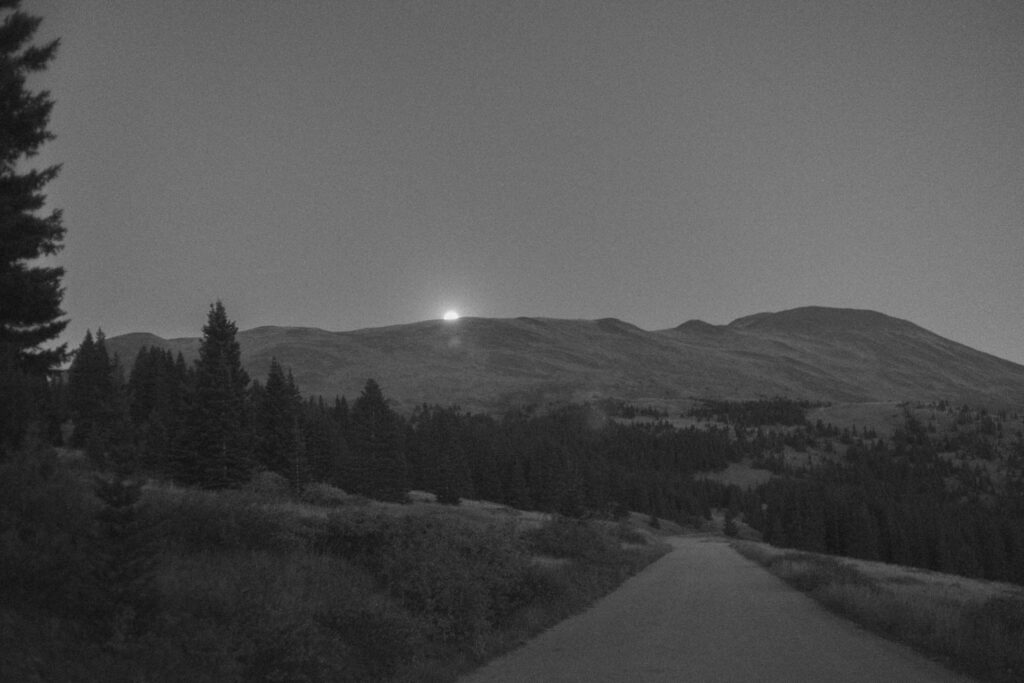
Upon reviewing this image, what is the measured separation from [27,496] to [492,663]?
8.18 m

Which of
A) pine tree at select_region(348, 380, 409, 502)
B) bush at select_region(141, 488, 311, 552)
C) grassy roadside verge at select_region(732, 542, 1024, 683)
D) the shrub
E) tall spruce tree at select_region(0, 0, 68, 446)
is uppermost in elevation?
tall spruce tree at select_region(0, 0, 68, 446)

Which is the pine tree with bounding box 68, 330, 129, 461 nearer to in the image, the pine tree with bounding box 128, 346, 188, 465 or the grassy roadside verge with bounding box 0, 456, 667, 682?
the pine tree with bounding box 128, 346, 188, 465

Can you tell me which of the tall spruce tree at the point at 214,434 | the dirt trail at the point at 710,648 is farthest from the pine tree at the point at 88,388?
the dirt trail at the point at 710,648

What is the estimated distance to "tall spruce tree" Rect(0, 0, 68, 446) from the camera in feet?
42.0

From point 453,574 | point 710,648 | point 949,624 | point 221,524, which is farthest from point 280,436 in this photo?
point 949,624

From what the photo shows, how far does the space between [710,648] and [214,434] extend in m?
35.7

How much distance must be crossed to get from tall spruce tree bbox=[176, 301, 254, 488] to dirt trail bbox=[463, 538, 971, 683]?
28.9 metres

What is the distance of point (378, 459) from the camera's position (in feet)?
235

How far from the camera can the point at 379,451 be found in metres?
72.8

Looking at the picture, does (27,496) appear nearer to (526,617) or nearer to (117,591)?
(117,591)

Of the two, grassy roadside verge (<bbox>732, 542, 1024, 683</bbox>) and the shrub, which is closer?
grassy roadside verge (<bbox>732, 542, 1024, 683</bbox>)

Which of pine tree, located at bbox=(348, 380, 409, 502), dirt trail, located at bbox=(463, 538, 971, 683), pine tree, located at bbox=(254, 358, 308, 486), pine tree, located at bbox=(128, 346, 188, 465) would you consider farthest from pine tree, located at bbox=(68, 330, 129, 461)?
dirt trail, located at bbox=(463, 538, 971, 683)

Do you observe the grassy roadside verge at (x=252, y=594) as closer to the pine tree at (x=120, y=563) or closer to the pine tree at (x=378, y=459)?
the pine tree at (x=120, y=563)

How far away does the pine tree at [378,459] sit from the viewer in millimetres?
69012
